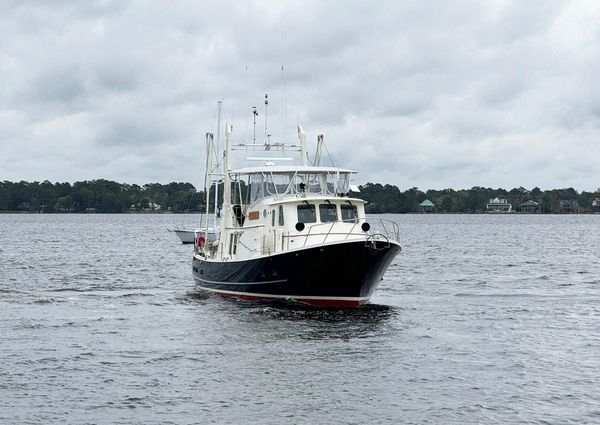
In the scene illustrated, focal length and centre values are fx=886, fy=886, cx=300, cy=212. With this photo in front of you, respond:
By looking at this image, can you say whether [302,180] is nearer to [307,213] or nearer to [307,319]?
[307,213]

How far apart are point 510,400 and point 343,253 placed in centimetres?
1169

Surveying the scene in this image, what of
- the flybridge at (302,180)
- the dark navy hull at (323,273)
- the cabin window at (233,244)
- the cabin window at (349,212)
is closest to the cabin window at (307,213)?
the cabin window at (349,212)

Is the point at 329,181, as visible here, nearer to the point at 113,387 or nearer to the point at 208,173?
the point at 208,173

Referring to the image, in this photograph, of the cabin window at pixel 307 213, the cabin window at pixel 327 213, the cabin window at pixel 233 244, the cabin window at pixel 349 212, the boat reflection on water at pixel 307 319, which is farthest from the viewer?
the cabin window at pixel 233 244

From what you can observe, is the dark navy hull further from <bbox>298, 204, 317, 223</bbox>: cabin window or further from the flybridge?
the flybridge

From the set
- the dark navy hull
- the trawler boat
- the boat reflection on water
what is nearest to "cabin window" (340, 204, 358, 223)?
the trawler boat

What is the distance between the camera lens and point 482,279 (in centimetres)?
4716

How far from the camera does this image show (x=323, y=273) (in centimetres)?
3025

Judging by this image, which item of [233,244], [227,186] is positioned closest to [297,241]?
[233,244]

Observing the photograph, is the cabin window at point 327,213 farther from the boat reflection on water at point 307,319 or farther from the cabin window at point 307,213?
the boat reflection on water at point 307,319

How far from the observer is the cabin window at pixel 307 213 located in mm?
32469

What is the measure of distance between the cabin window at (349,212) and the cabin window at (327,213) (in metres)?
0.36

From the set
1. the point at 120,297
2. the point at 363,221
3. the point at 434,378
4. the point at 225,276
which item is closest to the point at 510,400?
the point at 434,378

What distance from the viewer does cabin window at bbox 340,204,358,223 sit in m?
33.2
